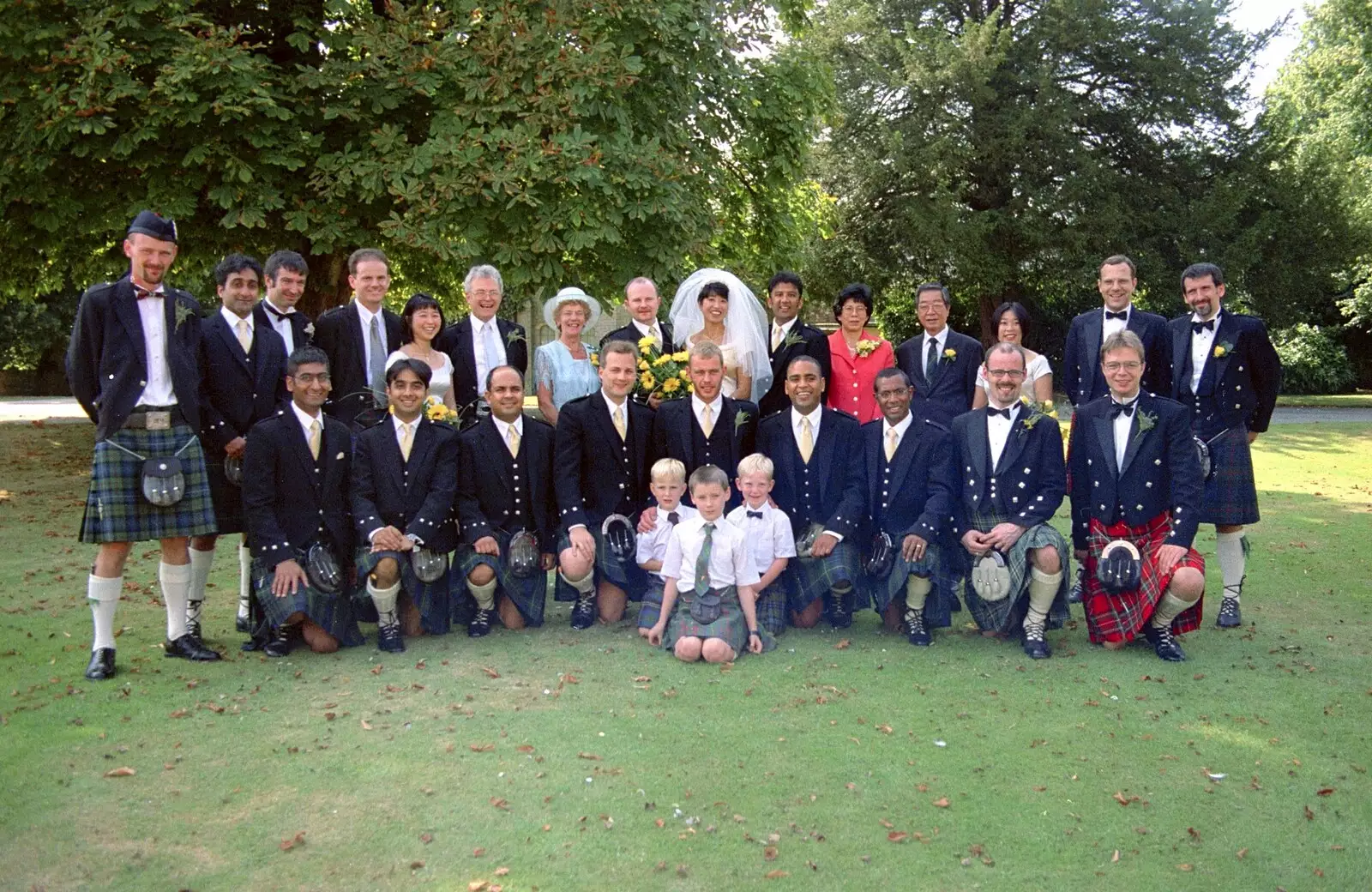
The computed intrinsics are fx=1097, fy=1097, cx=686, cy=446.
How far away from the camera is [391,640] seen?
5.55 m

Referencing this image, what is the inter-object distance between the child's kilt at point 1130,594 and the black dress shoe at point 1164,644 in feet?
0.25

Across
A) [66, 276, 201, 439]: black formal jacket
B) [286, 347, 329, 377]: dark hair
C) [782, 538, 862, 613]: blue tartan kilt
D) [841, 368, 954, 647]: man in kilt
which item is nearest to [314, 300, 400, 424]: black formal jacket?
[286, 347, 329, 377]: dark hair

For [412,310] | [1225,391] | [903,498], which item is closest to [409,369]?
[412,310]

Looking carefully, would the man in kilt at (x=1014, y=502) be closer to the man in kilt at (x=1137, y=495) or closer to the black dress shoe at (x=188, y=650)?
the man in kilt at (x=1137, y=495)

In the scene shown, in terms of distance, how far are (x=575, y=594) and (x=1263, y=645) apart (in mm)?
3673

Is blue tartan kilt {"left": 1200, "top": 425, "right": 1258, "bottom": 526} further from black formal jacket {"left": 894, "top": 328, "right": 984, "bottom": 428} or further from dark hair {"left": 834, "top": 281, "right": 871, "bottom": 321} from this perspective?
dark hair {"left": 834, "top": 281, "right": 871, "bottom": 321}

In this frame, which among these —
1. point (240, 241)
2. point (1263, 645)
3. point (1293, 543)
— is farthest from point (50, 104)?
point (1293, 543)

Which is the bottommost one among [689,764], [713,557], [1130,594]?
[689,764]

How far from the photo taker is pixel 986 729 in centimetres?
442

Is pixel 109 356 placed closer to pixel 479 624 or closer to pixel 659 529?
pixel 479 624

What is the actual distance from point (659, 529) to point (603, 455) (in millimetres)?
569

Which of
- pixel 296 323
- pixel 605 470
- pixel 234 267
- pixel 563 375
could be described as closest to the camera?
pixel 234 267

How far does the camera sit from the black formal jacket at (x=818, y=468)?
6.07 meters

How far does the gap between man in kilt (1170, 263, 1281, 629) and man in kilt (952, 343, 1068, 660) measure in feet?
3.52
